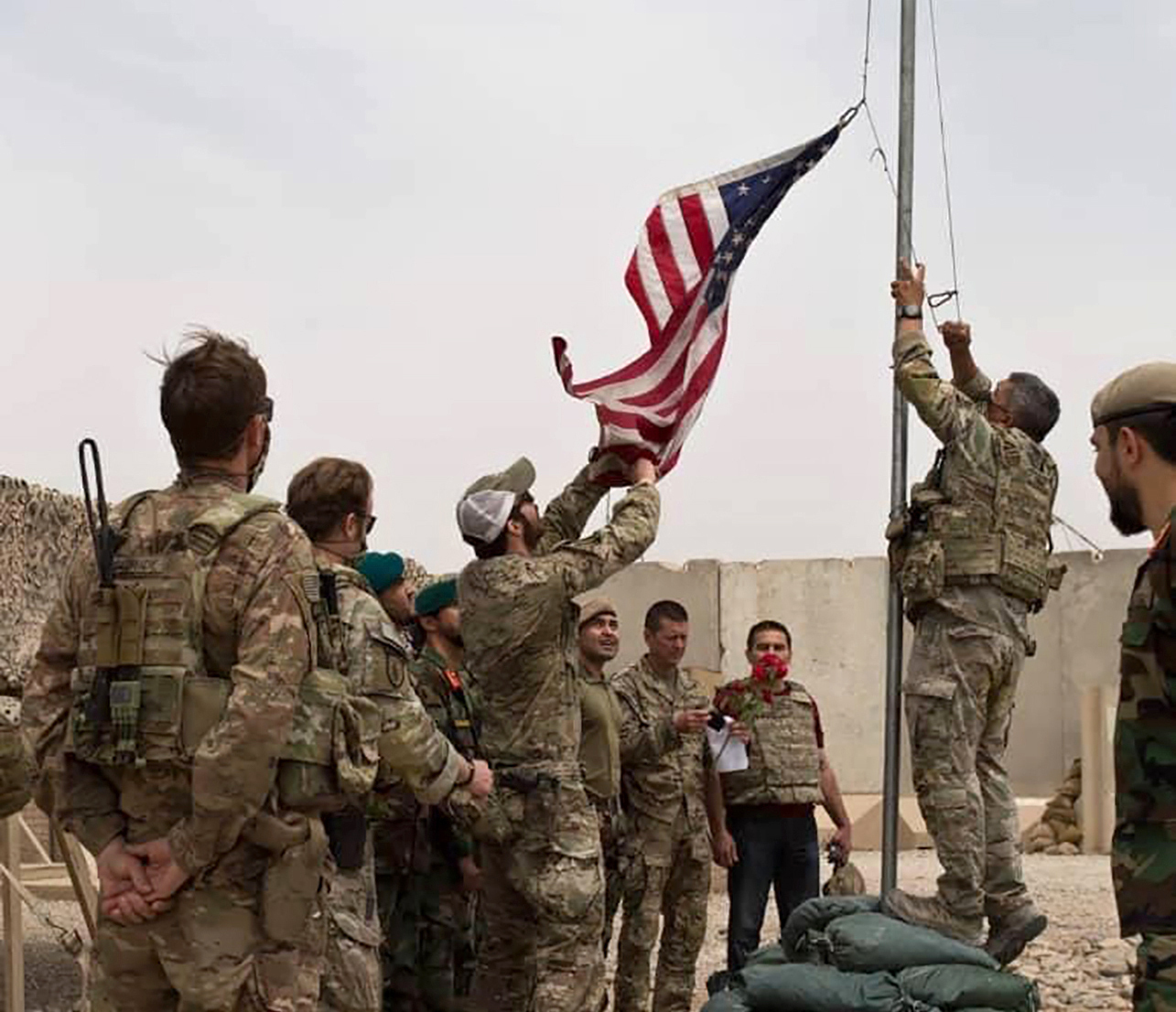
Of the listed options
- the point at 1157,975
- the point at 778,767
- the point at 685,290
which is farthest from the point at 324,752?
the point at 778,767

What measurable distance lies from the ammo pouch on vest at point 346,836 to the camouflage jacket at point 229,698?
1.21 meters

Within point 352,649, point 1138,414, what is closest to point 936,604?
point 352,649

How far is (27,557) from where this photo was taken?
8336 mm

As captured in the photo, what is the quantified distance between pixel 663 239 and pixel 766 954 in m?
2.93

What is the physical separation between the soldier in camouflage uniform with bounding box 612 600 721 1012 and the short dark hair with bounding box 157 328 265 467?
13.1 ft

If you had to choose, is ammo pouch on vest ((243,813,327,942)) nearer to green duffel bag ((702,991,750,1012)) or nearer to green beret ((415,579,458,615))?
green duffel bag ((702,991,750,1012))

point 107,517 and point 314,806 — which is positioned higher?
point 107,517

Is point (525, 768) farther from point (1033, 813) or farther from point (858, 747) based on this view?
A: point (858, 747)

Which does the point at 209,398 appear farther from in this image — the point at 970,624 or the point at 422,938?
the point at 970,624

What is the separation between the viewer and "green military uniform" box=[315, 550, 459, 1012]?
14.9 feet

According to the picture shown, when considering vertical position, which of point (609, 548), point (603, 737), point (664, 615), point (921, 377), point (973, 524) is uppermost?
point (921, 377)

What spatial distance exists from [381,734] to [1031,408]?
13.7ft

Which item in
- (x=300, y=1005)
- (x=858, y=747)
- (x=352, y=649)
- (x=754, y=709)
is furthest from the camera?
(x=858, y=747)

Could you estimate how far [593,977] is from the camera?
20.4ft
